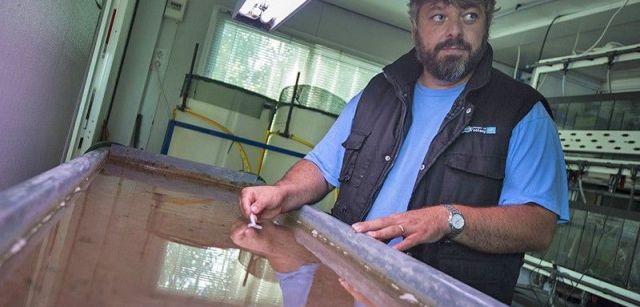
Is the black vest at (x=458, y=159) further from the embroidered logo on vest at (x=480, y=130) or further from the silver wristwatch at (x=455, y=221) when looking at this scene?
the silver wristwatch at (x=455, y=221)

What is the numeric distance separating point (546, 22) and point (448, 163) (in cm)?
408

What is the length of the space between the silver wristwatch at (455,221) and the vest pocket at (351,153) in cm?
50

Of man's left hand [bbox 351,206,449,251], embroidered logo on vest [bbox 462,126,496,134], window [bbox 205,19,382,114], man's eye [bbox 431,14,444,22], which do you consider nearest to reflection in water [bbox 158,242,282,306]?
man's left hand [bbox 351,206,449,251]

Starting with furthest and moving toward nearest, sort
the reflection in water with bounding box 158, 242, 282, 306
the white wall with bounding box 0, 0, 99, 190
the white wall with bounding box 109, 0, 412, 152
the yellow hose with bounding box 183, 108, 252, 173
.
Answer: the white wall with bounding box 109, 0, 412, 152
the yellow hose with bounding box 183, 108, 252, 173
the white wall with bounding box 0, 0, 99, 190
the reflection in water with bounding box 158, 242, 282, 306

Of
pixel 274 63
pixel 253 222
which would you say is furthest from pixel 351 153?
pixel 274 63

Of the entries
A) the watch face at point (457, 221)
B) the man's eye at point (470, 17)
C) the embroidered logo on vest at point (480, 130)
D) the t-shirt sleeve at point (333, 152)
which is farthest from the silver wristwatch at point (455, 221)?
the man's eye at point (470, 17)

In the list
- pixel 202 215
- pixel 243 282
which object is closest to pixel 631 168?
pixel 202 215

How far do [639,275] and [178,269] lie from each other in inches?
130

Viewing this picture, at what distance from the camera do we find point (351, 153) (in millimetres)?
1633

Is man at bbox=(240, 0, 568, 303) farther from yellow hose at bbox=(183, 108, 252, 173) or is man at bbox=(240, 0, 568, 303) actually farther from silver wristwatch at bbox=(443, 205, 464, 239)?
yellow hose at bbox=(183, 108, 252, 173)

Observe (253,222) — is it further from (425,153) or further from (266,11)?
(266,11)

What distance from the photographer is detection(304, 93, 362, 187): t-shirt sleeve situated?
170cm

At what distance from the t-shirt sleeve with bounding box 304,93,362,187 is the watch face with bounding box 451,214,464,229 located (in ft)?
1.98

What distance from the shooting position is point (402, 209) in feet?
4.69
